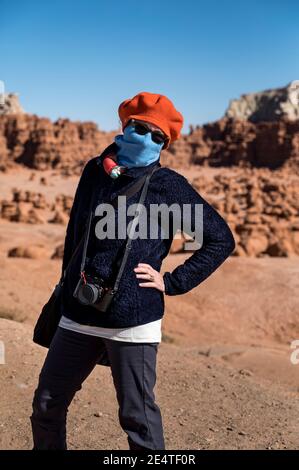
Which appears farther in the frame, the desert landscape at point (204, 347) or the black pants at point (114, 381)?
the desert landscape at point (204, 347)

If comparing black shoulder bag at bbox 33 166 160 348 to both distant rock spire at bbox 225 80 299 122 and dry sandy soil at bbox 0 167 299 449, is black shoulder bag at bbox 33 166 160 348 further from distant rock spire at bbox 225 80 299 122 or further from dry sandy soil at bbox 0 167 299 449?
distant rock spire at bbox 225 80 299 122

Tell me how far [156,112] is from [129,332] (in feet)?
3.18

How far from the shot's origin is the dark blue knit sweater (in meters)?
2.31

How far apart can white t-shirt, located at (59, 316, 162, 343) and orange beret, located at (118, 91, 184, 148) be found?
2.85 ft

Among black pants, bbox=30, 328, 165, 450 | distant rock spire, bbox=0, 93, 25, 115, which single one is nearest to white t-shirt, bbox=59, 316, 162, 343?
black pants, bbox=30, 328, 165, 450

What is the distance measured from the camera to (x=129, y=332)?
91.3 inches

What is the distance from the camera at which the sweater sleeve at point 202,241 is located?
237 centimetres

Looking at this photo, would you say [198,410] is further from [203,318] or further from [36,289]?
[36,289]

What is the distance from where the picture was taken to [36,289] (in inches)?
377

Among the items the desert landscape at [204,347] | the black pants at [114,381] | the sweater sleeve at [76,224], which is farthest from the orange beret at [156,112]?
the desert landscape at [204,347]

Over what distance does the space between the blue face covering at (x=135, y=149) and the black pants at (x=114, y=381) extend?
31.3 inches

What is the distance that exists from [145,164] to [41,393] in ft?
3.65

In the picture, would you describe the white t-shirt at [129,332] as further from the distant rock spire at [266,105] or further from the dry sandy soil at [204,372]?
the distant rock spire at [266,105]
